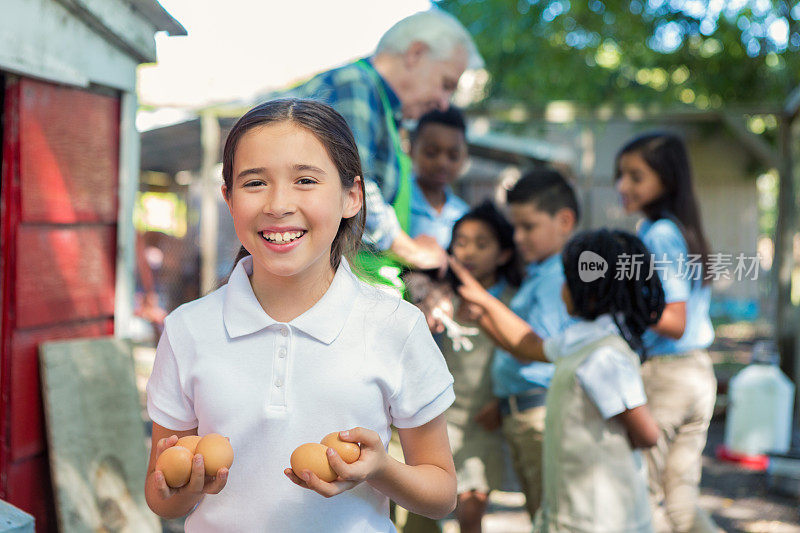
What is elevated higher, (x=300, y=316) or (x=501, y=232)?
(x=501, y=232)

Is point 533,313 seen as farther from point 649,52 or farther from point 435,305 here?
point 649,52

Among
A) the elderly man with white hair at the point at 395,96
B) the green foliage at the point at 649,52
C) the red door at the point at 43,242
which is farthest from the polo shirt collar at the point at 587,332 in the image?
the green foliage at the point at 649,52

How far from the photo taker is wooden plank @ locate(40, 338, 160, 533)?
9.07 feet

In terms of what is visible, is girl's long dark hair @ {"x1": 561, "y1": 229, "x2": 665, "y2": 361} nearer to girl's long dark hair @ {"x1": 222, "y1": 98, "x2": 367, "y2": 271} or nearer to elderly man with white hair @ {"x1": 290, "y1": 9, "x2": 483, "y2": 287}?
elderly man with white hair @ {"x1": 290, "y1": 9, "x2": 483, "y2": 287}

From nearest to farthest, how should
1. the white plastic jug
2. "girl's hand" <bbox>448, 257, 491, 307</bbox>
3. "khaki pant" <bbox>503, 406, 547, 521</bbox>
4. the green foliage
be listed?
"girl's hand" <bbox>448, 257, 491, 307</bbox> → "khaki pant" <bbox>503, 406, 547, 521</bbox> → the white plastic jug → the green foliage

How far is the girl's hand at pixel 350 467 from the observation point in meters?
1.17

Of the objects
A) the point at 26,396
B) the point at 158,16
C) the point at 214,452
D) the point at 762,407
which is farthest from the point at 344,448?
the point at 762,407

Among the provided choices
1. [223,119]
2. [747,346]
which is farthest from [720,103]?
[223,119]

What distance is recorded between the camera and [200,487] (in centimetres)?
122

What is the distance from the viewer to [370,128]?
2.50 meters

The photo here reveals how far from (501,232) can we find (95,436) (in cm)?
170

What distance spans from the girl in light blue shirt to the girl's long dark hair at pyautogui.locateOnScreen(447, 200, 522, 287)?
1.61 feet

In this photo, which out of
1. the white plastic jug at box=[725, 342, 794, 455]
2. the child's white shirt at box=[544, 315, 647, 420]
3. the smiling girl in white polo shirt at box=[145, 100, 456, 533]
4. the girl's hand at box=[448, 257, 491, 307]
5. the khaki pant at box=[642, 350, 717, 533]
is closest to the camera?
the smiling girl in white polo shirt at box=[145, 100, 456, 533]

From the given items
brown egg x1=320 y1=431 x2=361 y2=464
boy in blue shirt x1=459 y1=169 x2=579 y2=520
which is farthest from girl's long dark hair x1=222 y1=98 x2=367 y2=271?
boy in blue shirt x1=459 y1=169 x2=579 y2=520
